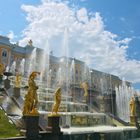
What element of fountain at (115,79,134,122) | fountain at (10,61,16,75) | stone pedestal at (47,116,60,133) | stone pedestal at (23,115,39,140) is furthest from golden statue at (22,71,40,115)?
fountain at (10,61,16,75)

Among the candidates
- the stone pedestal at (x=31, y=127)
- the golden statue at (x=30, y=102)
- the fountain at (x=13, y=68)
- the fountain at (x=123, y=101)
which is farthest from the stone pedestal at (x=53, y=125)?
the fountain at (x=13, y=68)

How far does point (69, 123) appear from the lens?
870 inches

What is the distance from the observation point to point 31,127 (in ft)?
41.6

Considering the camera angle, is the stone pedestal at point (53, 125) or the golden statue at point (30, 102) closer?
the golden statue at point (30, 102)

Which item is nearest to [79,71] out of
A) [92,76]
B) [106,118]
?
[92,76]

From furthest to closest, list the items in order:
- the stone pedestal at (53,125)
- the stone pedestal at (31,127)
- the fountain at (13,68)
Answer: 1. the fountain at (13,68)
2. the stone pedestal at (53,125)
3. the stone pedestal at (31,127)

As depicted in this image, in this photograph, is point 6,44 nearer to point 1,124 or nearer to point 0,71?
point 0,71

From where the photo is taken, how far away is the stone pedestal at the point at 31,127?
12.5 m

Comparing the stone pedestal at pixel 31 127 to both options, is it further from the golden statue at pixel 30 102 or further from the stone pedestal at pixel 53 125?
the stone pedestal at pixel 53 125

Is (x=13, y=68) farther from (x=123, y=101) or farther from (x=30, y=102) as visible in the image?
(x=30, y=102)

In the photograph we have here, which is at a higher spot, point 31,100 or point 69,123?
point 31,100

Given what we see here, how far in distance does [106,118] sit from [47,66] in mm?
35330

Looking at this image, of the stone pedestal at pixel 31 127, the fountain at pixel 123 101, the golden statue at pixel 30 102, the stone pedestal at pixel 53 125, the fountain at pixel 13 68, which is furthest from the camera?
the fountain at pixel 13 68

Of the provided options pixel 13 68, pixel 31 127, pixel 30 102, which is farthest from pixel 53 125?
pixel 13 68
